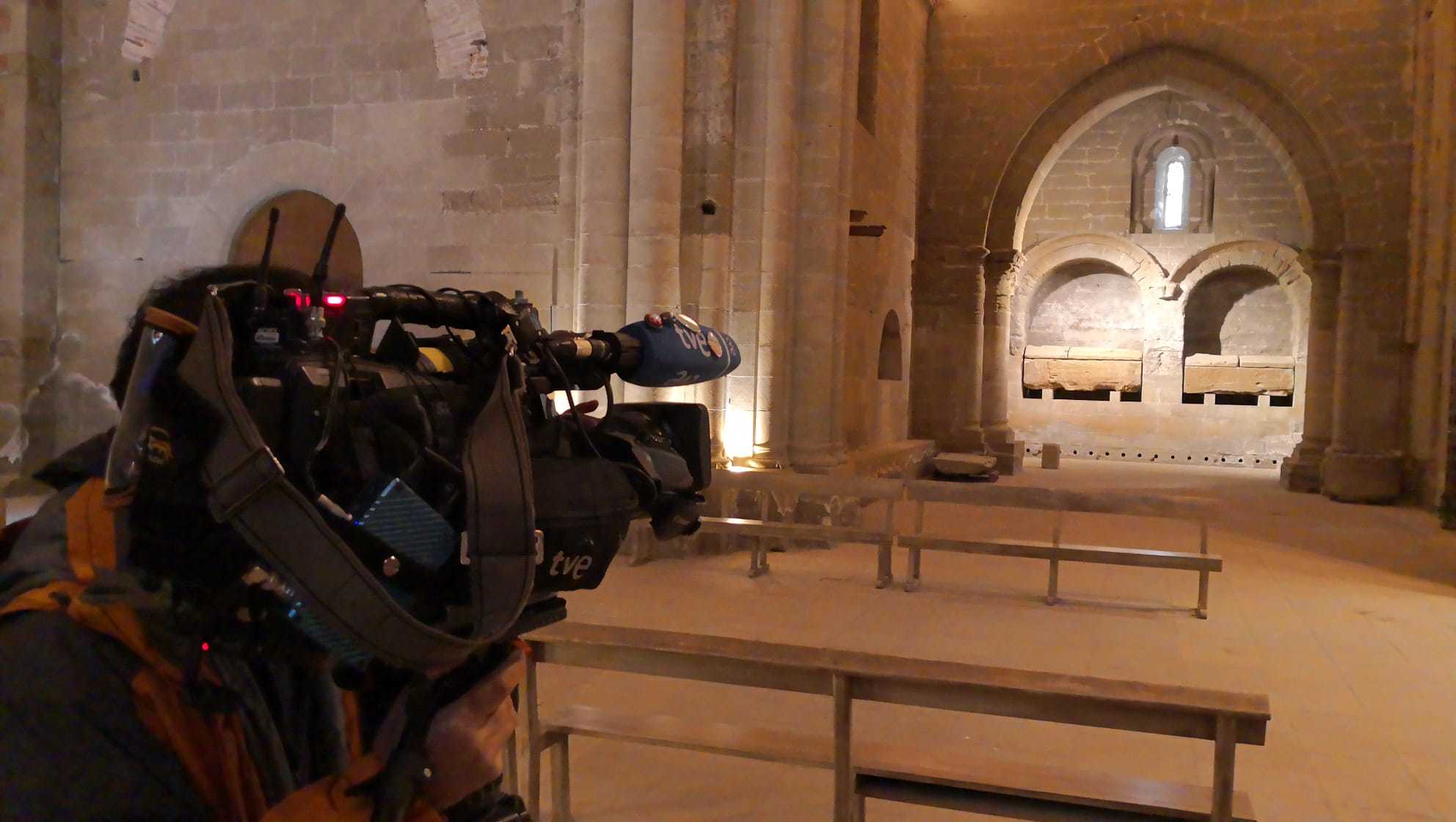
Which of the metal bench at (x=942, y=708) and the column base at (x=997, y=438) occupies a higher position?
the column base at (x=997, y=438)

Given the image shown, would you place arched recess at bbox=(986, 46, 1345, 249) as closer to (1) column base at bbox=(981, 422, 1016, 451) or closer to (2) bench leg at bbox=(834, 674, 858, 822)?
(1) column base at bbox=(981, 422, 1016, 451)

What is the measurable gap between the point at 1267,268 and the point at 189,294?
17.8 meters

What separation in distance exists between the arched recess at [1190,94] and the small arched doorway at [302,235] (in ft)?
25.7

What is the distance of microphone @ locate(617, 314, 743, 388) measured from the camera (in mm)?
1314

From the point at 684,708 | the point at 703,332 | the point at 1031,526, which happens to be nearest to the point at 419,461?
the point at 703,332

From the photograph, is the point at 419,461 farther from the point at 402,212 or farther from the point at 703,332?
the point at 402,212

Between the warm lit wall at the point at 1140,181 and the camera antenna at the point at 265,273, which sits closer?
the camera antenna at the point at 265,273

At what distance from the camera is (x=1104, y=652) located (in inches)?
177

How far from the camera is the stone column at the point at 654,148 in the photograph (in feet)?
21.2

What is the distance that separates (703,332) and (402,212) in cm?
634

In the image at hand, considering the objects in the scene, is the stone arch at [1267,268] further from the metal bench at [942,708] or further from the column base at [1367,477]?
the metal bench at [942,708]

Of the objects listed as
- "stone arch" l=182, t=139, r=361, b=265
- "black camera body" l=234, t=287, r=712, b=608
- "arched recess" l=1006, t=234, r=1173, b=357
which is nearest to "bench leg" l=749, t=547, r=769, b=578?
"stone arch" l=182, t=139, r=361, b=265

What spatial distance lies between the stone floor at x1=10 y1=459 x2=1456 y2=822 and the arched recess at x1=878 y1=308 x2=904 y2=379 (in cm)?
242

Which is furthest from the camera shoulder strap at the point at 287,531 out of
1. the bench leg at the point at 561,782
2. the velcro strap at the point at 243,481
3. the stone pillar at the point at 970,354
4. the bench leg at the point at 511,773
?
the stone pillar at the point at 970,354
